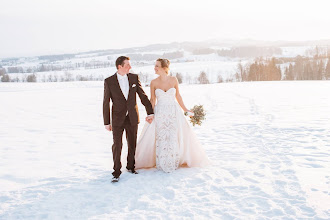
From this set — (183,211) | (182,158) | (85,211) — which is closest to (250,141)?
(182,158)

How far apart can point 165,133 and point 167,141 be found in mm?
168

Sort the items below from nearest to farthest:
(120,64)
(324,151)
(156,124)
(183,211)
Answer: (183,211) < (120,64) < (156,124) < (324,151)

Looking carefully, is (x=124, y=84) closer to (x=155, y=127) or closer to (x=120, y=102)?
(x=120, y=102)

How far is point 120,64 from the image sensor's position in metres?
5.48

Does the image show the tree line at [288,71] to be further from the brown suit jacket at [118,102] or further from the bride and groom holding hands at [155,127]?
the brown suit jacket at [118,102]

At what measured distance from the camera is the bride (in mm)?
6137

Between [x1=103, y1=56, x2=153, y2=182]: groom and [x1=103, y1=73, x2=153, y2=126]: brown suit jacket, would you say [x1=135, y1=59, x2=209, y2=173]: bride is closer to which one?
[x1=103, y1=56, x2=153, y2=182]: groom

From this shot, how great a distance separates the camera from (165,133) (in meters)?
6.21

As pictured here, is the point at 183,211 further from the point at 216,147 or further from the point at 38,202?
the point at 216,147

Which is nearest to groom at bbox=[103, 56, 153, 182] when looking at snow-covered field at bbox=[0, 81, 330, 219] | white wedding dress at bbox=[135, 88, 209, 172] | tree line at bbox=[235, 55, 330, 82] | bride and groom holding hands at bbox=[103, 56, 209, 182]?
bride and groom holding hands at bbox=[103, 56, 209, 182]

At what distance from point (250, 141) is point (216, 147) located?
1.31 m

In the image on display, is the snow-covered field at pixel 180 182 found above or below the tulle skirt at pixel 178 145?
below

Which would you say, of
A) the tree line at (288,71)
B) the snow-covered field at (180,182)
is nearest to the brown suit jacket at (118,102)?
the snow-covered field at (180,182)

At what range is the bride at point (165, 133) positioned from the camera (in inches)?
242
